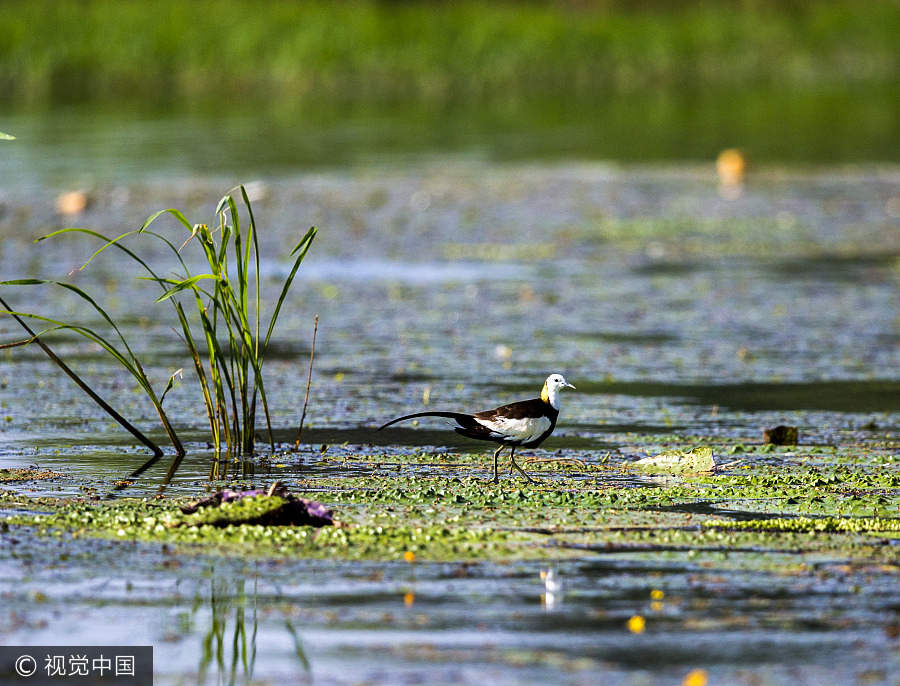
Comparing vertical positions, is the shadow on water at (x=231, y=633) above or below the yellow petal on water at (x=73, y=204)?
below

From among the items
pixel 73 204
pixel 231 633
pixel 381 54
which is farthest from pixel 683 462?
pixel 381 54

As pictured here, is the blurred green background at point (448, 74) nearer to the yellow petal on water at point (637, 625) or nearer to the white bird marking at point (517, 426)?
the white bird marking at point (517, 426)

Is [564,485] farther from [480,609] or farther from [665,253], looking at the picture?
[665,253]

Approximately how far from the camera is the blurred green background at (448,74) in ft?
103

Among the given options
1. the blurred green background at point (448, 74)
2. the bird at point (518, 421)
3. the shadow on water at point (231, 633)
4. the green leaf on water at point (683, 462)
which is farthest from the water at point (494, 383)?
the blurred green background at point (448, 74)

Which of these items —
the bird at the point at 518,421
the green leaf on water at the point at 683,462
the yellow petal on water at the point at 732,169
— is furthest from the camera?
the yellow petal on water at the point at 732,169

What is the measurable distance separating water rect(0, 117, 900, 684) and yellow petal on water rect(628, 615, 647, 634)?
7cm

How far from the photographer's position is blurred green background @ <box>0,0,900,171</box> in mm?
31391

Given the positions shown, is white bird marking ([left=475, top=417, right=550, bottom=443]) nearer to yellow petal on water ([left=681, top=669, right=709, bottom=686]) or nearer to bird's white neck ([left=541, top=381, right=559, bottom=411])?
bird's white neck ([left=541, top=381, right=559, bottom=411])

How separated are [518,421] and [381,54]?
1275 inches

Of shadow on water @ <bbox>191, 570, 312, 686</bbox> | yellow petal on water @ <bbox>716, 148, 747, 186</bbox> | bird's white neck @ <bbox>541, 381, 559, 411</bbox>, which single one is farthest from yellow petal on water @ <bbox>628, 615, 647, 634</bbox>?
yellow petal on water @ <bbox>716, 148, 747, 186</bbox>

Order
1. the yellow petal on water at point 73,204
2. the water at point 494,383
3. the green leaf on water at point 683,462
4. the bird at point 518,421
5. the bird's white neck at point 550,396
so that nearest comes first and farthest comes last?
the water at point 494,383
the bird at point 518,421
the bird's white neck at point 550,396
the green leaf on water at point 683,462
the yellow petal on water at point 73,204

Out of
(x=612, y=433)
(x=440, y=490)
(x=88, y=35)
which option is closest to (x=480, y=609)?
(x=440, y=490)

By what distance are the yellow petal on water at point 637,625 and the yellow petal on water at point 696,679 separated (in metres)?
0.47
